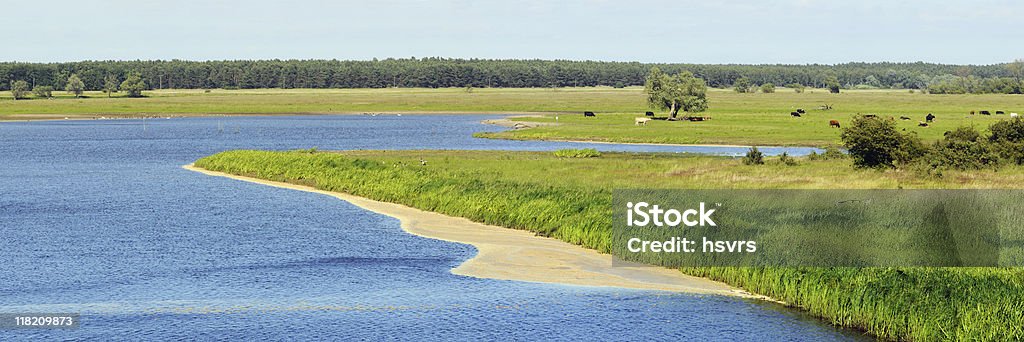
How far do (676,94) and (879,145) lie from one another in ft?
311

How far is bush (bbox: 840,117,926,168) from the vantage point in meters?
76.3

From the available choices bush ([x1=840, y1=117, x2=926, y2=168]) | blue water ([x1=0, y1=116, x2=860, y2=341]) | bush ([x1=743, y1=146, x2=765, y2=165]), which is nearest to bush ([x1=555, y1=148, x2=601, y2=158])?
bush ([x1=743, y1=146, x2=765, y2=165])

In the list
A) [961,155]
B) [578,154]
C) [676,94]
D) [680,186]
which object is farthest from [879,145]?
[676,94]

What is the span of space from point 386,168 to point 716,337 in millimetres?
46795

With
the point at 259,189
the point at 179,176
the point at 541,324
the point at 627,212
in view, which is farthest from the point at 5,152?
the point at 541,324

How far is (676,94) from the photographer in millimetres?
171000

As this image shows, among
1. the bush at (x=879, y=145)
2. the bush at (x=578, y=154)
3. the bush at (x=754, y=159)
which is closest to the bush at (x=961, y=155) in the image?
the bush at (x=879, y=145)

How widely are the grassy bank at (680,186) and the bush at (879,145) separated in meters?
2.22

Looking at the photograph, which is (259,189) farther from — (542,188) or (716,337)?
(716,337)
